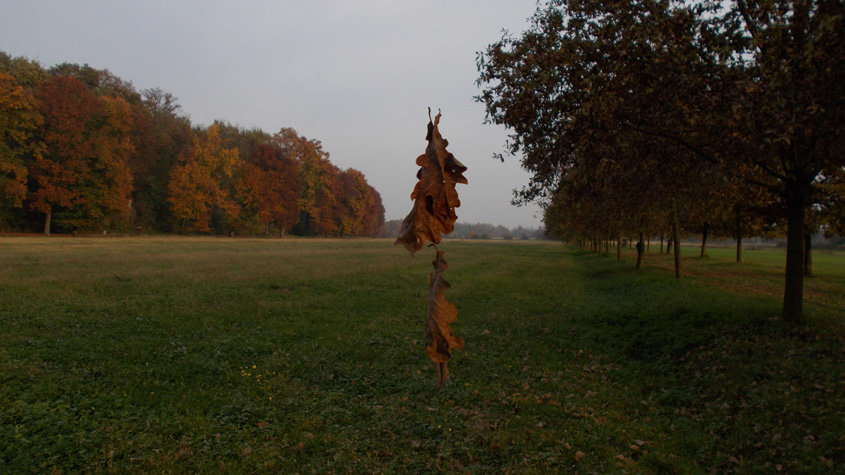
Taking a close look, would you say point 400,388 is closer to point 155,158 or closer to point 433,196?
point 433,196

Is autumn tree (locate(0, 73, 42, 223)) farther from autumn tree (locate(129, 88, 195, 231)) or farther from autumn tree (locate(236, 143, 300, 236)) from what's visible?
autumn tree (locate(236, 143, 300, 236))

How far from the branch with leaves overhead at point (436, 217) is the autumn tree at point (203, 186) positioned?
192ft

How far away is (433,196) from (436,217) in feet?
0.08

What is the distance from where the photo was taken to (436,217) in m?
0.55

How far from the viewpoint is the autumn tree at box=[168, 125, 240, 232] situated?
52.6 metres

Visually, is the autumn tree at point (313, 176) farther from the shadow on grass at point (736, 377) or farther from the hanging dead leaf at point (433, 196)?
the hanging dead leaf at point (433, 196)

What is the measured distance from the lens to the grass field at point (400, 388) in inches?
234

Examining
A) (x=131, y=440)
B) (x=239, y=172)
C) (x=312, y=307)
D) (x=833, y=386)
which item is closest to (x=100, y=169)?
(x=239, y=172)

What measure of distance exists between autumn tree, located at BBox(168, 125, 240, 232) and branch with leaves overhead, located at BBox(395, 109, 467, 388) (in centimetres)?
5859

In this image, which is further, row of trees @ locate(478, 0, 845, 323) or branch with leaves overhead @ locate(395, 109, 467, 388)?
row of trees @ locate(478, 0, 845, 323)

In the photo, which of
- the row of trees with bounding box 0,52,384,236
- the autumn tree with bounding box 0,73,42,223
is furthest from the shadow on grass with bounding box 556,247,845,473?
the autumn tree with bounding box 0,73,42,223

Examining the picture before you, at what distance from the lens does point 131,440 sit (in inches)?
240

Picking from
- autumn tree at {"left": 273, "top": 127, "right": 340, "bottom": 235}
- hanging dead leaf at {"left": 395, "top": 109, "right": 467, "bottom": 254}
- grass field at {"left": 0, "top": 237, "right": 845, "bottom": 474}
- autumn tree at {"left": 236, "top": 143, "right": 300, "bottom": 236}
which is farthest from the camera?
autumn tree at {"left": 273, "top": 127, "right": 340, "bottom": 235}

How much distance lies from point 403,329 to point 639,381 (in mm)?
6160
